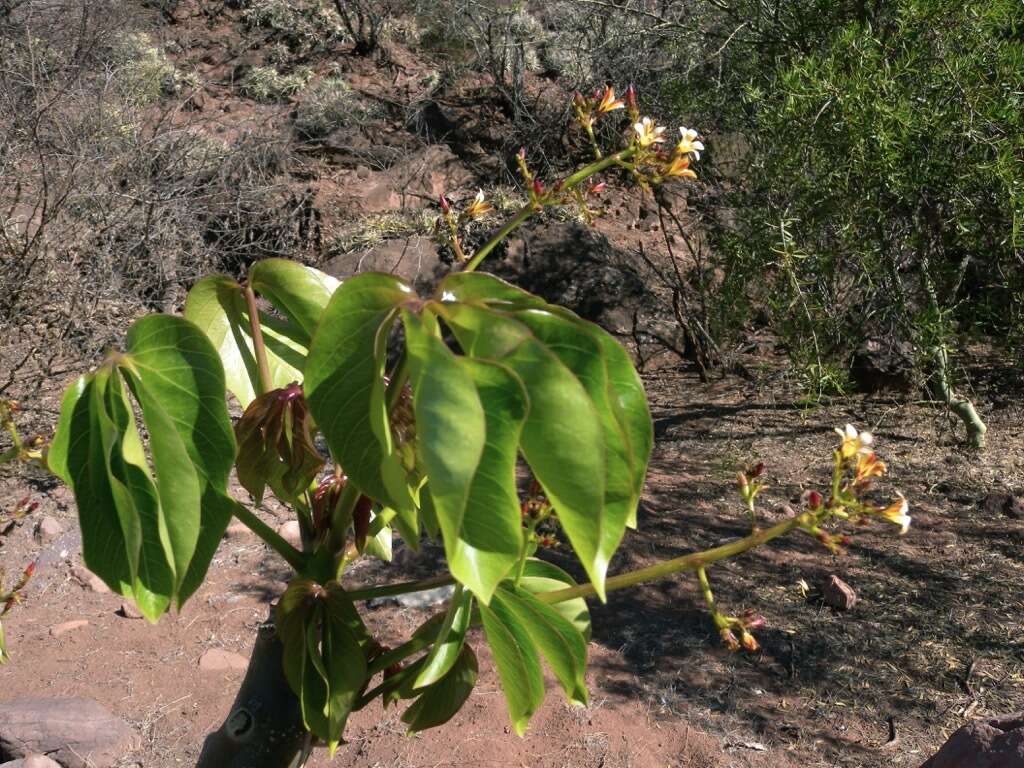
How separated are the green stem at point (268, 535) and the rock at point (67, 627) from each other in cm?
304

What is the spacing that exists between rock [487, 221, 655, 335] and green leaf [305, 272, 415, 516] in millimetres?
6244

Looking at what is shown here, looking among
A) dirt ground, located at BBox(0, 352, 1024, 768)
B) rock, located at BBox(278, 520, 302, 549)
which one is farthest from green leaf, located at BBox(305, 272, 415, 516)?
rock, located at BBox(278, 520, 302, 549)

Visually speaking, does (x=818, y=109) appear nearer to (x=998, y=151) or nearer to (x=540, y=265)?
(x=998, y=151)

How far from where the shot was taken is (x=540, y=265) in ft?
24.6

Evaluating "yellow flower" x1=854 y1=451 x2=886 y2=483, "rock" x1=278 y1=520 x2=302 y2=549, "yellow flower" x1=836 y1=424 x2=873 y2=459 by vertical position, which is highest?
"yellow flower" x1=836 y1=424 x2=873 y2=459

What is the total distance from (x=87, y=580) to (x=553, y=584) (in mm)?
3387

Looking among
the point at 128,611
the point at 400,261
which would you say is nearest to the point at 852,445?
the point at 128,611

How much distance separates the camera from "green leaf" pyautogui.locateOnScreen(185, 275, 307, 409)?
1.15 meters

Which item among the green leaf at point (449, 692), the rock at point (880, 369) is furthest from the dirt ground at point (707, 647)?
the green leaf at point (449, 692)

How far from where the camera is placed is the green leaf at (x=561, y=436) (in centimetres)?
73

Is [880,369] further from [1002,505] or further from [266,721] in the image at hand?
[266,721]

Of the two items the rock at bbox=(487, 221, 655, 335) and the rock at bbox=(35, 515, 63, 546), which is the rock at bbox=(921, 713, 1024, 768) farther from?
the rock at bbox=(487, 221, 655, 335)

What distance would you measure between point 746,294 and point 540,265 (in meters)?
2.41

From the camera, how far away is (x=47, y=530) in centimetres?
441
